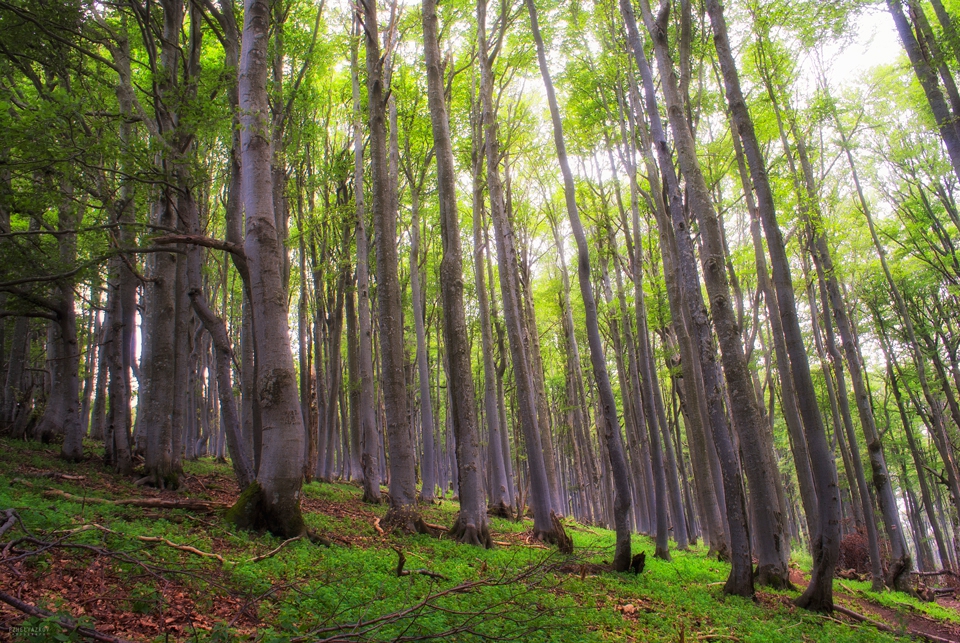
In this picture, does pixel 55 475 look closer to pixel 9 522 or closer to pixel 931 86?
pixel 9 522

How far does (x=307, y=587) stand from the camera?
13.6 ft

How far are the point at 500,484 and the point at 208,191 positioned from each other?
40.5 feet

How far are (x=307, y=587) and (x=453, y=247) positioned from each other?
222 inches

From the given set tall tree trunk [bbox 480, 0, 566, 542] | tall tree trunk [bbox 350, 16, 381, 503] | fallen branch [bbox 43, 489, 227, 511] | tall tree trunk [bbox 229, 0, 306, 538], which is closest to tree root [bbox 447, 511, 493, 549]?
tall tree trunk [bbox 480, 0, 566, 542]

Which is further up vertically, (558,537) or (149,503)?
(149,503)

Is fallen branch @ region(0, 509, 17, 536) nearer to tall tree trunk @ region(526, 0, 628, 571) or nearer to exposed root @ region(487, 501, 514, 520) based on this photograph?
tall tree trunk @ region(526, 0, 628, 571)

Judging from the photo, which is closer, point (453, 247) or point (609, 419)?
point (609, 419)

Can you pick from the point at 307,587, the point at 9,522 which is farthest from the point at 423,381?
the point at 9,522

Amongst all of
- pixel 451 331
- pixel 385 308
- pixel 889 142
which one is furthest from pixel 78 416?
pixel 889 142

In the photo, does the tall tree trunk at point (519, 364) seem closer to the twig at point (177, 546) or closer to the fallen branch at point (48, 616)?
the twig at point (177, 546)

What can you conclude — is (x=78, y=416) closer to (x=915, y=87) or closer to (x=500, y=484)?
(x=500, y=484)

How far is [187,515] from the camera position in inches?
228

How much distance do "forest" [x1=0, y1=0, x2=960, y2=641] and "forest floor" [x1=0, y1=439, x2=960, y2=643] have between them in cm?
12

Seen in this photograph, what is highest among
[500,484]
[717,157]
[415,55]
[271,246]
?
[415,55]
